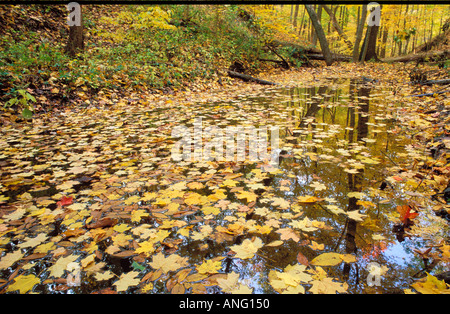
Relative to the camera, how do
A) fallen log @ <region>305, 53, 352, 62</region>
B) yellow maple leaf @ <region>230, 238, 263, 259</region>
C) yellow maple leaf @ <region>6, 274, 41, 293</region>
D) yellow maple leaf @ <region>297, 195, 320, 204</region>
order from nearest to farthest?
yellow maple leaf @ <region>6, 274, 41, 293</region> → yellow maple leaf @ <region>230, 238, 263, 259</region> → yellow maple leaf @ <region>297, 195, 320, 204</region> → fallen log @ <region>305, 53, 352, 62</region>

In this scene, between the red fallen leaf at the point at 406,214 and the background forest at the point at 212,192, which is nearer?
the background forest at the point at 212,192

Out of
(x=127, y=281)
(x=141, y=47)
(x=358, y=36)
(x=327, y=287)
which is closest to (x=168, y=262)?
(x=127, y=281)

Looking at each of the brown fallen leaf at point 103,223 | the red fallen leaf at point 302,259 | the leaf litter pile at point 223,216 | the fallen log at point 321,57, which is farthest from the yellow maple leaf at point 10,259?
the fallen log at point 321,57

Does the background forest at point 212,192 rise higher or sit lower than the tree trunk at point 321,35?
lower

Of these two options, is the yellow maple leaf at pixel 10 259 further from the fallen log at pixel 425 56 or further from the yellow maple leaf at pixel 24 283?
the fallen log at pixel 425 56

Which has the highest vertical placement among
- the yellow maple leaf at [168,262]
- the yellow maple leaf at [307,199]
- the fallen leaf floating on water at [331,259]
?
the yellow maple leaf at [307,199]

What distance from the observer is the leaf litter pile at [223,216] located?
141 centimetres

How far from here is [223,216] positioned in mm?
1954

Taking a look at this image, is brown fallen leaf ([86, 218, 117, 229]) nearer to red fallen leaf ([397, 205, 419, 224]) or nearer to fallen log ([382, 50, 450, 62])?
red fallen leaf ([397, 205, 419, 224])

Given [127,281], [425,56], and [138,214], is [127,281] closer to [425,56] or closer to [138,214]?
[138,214]

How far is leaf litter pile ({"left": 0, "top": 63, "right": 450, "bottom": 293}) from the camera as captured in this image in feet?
4.63

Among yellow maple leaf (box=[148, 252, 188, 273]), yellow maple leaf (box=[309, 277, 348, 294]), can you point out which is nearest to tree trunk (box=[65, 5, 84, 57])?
yellow maple leaf (box=[148, 252, 188, 273])

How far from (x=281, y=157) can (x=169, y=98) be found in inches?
192

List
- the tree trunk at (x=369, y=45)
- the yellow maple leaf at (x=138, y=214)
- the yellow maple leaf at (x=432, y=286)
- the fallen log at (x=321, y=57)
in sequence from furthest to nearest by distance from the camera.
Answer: the fallen log at (x=321, y=57) → the tree trunk at (x=369, y=45) → the yellow maple leaf at (x=138, y=214) → the yellow maple leaf at (x=432, y=286)
